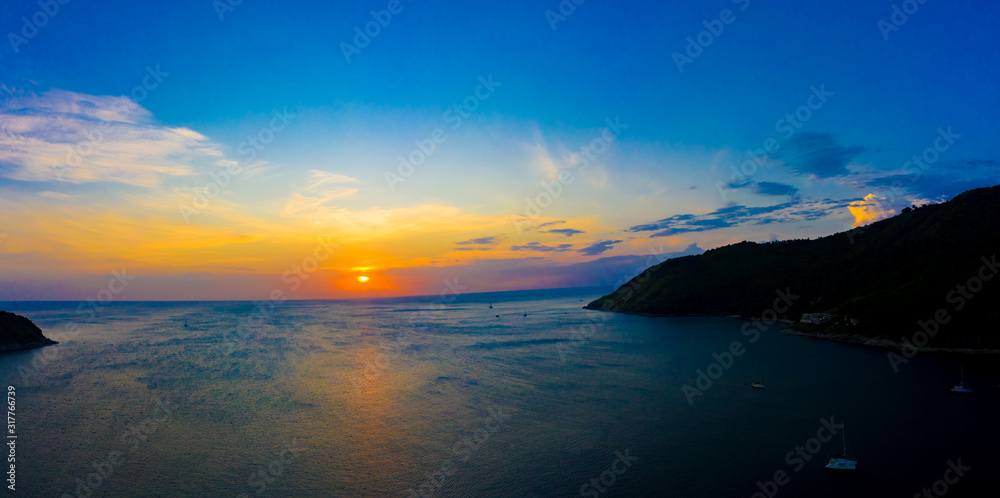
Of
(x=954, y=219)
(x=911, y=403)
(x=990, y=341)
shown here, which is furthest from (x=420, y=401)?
(x=954, y=219)

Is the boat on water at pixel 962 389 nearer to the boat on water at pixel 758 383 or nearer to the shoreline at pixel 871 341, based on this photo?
the boat on water at pixel 758 383

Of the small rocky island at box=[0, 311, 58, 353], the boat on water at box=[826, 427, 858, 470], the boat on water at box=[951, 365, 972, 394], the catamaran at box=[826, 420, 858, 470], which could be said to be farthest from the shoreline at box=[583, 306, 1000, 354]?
the small rocky island at box=[0, 311, 58, 353]

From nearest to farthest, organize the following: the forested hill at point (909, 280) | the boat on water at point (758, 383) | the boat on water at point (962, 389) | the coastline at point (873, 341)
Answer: the boat on water at point (962, 389)
the boat on water at point (758, 383)
the coastline at point (873, 341)
the forested hill at point (909, 280)

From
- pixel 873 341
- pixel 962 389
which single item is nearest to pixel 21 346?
pixel 962 389

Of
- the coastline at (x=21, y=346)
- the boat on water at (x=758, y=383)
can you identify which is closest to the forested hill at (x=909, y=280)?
the boat on water at (x=758, y=383)

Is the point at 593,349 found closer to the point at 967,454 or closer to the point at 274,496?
the point at 967,454
